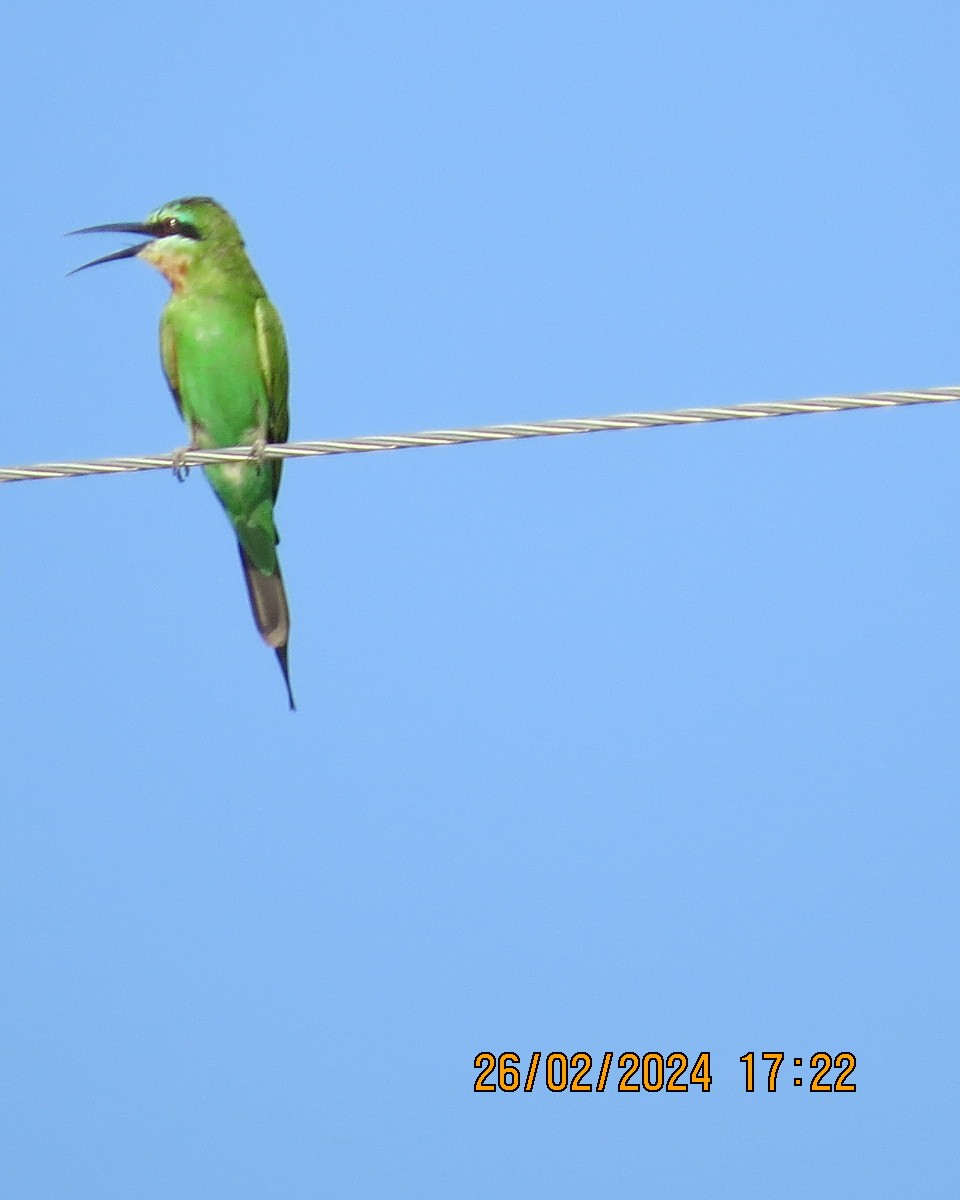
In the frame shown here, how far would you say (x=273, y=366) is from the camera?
5598mm

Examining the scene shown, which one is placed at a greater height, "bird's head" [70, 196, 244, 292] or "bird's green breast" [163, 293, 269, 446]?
"bird's head" [70, 196, 244, 292]

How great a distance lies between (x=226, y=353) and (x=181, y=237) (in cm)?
40

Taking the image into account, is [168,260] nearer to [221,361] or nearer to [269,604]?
[221,361]

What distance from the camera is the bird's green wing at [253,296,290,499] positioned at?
18.4 feet

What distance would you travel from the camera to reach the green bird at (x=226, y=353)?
219 inches

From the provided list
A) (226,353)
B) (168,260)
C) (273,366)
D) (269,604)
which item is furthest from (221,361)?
(269,604)

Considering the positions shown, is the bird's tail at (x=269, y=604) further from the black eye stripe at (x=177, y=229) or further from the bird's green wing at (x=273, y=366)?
the black eye stripe at (x=177, y=229)

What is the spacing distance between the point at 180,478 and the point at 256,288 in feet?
2.76

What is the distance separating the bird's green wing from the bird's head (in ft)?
0.75

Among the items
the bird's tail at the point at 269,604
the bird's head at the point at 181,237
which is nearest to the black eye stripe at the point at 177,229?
the bird's head at the point at 181,237

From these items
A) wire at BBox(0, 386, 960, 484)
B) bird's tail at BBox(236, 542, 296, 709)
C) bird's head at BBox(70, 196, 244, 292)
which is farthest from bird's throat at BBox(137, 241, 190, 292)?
wire at BBox(0, 386, 960, 484)

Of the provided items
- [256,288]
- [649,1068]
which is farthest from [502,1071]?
[256,288]

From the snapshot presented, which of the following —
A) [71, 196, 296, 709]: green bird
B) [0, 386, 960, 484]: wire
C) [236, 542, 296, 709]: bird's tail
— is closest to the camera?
[0, 386, 960, 484]: wire

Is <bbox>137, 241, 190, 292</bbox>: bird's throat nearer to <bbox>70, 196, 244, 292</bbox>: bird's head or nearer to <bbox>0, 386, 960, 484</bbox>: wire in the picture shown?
<bbox>70, 196, 244, 292</bbox>: bird's head
